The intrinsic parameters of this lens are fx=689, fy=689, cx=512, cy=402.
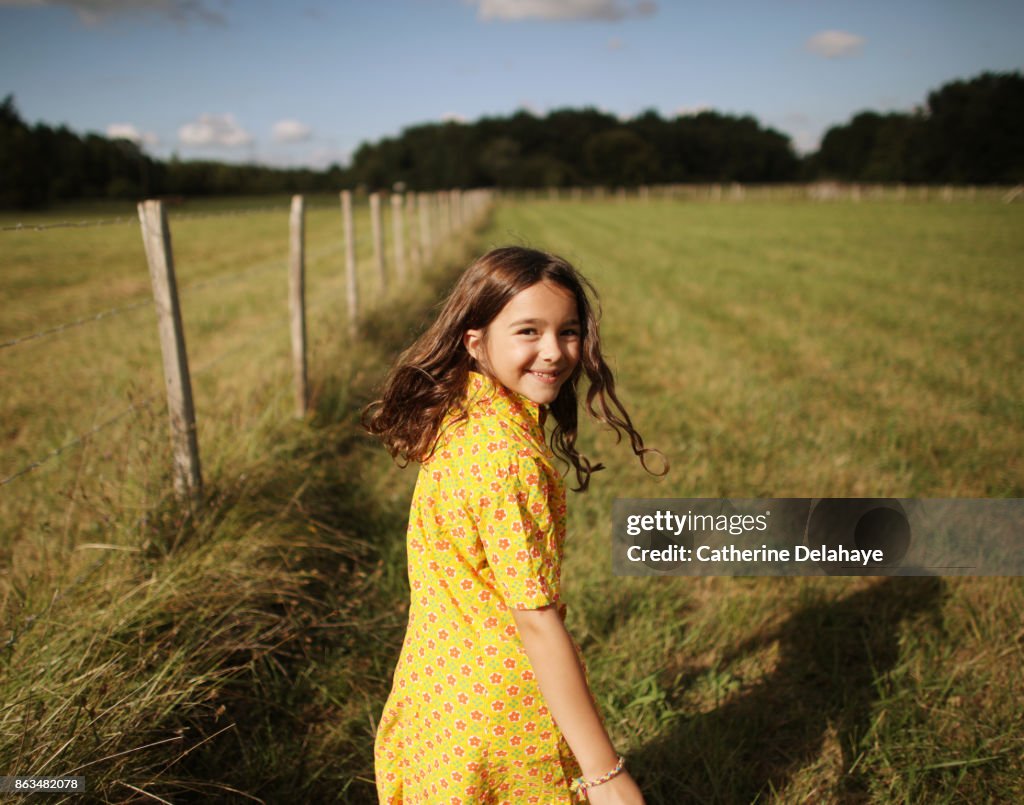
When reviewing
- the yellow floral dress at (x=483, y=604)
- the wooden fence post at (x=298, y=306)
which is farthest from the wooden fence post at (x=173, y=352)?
the yellow floral dress at (x=483, y=604)

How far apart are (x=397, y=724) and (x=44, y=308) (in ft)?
38.7

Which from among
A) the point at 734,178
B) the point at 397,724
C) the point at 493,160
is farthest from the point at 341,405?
the point at 734,178

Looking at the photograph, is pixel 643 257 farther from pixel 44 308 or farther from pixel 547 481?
pixel 547 481

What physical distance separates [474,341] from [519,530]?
1.39ft

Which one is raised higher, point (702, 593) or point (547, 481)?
point (547, 481)

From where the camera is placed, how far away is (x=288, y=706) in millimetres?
2348

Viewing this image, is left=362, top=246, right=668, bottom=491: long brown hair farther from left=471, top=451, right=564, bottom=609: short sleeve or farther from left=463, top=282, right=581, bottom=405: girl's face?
left=471, top=451, right=564, bottom=609: short sleeve

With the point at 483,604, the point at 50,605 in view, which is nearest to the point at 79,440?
the point at 50,605

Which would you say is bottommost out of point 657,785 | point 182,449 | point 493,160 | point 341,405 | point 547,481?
point 657,785

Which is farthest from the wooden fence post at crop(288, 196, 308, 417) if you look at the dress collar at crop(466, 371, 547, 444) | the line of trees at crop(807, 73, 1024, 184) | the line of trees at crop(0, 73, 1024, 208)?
the line of trees at crop(807, 73, 1024, 184)

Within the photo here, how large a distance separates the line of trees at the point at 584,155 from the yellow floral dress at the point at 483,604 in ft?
187

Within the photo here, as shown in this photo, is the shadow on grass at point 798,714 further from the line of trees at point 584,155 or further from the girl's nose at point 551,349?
the line of trees at point 584,155

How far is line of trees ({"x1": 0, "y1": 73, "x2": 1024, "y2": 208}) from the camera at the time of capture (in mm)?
59344

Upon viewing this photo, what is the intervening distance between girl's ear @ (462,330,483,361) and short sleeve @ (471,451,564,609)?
0.30m
